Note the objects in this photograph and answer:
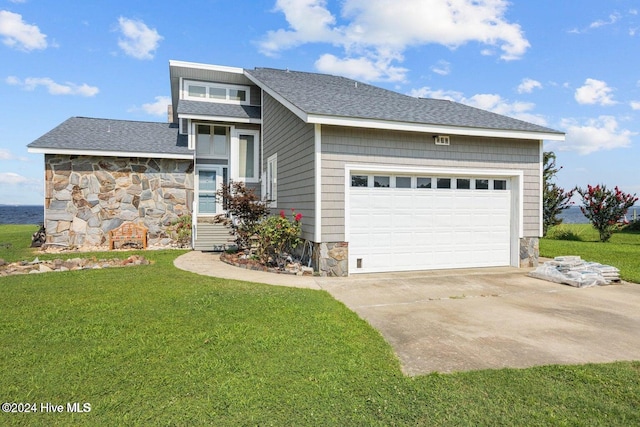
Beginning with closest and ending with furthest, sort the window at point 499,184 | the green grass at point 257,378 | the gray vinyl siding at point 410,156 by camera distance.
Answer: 1. the green grass at point 257,378
2. the gray vinyl siding at point 410,156
3. the window at point 499,184

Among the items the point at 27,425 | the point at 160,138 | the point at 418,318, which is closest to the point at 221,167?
the point at 160,138

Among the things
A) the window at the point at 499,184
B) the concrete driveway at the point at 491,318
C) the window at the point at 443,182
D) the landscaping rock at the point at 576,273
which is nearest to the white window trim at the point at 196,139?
the window at the point at 443,182

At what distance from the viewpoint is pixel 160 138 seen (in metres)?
14.0

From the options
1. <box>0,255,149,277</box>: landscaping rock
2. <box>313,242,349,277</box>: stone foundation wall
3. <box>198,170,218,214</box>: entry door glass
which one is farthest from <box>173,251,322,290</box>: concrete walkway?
<box>198,170,218,214</box>: entry door glass

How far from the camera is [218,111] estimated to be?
13102 millimetres

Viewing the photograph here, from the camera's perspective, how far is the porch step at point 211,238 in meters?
12.0

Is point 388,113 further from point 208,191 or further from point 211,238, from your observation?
point 208,191

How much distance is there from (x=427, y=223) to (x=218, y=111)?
865 cm

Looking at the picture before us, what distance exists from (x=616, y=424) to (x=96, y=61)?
56.6 feet

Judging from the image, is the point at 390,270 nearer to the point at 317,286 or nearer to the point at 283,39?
the point at 317,286

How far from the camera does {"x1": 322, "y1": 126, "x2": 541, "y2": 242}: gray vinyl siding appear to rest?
25.7 ft

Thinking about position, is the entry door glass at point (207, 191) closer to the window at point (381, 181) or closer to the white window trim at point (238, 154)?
the white window trim at point (238, 154)

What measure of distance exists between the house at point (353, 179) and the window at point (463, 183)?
0.02 meters

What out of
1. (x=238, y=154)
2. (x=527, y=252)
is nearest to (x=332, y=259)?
(x=527, y=252)
